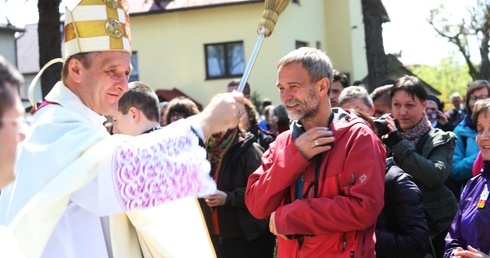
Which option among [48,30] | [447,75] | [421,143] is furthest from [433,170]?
[447,75]

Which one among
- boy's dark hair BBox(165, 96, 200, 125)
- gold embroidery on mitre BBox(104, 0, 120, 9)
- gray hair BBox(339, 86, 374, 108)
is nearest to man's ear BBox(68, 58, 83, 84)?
gold embroidery on mitre BBox(104, 0, 120, 9)

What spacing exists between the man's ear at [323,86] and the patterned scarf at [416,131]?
1.52 metres

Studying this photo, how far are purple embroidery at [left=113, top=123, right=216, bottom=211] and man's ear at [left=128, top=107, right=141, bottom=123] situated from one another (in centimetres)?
204

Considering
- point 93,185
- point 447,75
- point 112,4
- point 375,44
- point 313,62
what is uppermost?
point 112,4

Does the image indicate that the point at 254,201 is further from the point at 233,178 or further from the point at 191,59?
the point at 191,59

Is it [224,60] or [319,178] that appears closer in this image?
[319,178]

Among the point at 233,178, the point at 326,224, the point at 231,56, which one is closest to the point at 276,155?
the point at 326,224

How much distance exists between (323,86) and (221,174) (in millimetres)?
1960

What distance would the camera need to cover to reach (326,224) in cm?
320

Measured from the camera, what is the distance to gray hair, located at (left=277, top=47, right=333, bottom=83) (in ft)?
11.5

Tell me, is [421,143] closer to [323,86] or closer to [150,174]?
[323,86]

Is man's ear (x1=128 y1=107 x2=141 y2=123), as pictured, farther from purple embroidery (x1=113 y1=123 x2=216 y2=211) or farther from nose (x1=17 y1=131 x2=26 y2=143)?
nose (x1=17 y1=131 x2=26 y2=143)

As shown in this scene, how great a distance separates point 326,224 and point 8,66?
2.02 m

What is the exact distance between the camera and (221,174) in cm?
526
